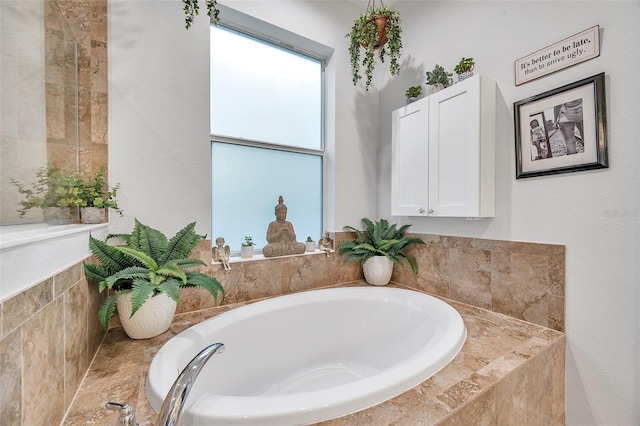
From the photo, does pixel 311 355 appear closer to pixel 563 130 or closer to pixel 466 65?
pixel 563 130

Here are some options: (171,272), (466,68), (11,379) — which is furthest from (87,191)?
(466,68)

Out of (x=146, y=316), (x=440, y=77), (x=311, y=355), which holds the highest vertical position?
(x=440, y=77)

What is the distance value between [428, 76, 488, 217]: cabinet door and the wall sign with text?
10.1 inches

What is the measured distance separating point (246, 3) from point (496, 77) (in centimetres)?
168

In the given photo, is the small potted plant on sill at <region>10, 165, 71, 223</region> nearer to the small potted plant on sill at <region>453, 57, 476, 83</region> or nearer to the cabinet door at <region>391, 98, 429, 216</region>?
the cabinet door at <region>391, 98, 429, 216</region>

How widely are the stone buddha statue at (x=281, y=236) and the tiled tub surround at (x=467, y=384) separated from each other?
633 mm

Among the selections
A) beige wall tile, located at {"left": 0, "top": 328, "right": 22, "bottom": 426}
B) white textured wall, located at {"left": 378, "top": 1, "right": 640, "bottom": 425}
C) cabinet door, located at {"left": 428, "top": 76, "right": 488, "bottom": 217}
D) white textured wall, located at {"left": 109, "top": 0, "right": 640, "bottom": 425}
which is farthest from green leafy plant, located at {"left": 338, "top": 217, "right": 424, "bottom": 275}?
beige wall tile, located at {"left": 0, "top": 328, "right": 22, "bottom": 426}

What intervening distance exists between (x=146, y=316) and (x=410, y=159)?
1814 millimetres

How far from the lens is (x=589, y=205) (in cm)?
124

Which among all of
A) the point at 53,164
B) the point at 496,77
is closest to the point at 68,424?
the point at 53,164

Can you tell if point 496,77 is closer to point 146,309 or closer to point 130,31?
point 130,31

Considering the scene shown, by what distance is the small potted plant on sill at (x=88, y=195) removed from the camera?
3.73 ft

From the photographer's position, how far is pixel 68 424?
0.71m

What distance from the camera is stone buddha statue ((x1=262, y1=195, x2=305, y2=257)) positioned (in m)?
1.89
